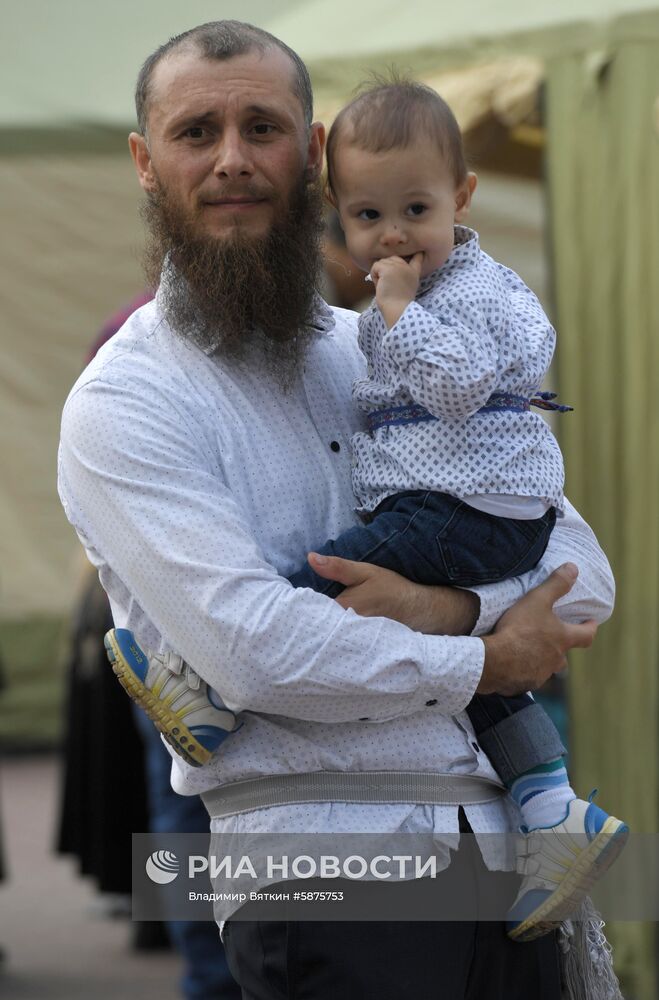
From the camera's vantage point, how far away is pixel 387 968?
2074mm

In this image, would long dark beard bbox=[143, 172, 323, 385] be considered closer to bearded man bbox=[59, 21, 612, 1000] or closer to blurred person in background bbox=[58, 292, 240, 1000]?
bearded man bbox=[59, 21, 612, 1000]

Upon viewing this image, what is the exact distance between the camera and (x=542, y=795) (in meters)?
2.23

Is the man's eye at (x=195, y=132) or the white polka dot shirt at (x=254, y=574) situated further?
the man's eye at (x=195, y=132)

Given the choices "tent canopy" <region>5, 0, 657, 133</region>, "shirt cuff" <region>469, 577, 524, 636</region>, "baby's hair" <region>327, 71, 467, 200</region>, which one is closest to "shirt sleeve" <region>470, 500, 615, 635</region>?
"shirt cuff" <region>469, 577, 524, 636</region>

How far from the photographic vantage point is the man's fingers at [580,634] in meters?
2.26

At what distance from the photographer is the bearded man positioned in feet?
6.48

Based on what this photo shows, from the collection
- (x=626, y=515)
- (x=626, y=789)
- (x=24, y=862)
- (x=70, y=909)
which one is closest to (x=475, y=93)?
(x=626, y=515)

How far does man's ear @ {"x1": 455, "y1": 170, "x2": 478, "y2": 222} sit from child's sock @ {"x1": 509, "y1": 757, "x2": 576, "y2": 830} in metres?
0.95

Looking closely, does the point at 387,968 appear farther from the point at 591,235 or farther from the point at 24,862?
the point at 24,862

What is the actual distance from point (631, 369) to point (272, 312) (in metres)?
2.45

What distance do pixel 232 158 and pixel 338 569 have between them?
68 cm

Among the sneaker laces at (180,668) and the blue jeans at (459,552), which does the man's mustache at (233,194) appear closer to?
the blue jeans at (459,552)

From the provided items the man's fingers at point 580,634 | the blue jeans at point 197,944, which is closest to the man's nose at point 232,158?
the man's fingers at point 580,634

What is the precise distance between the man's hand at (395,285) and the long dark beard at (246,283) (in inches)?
6.7
